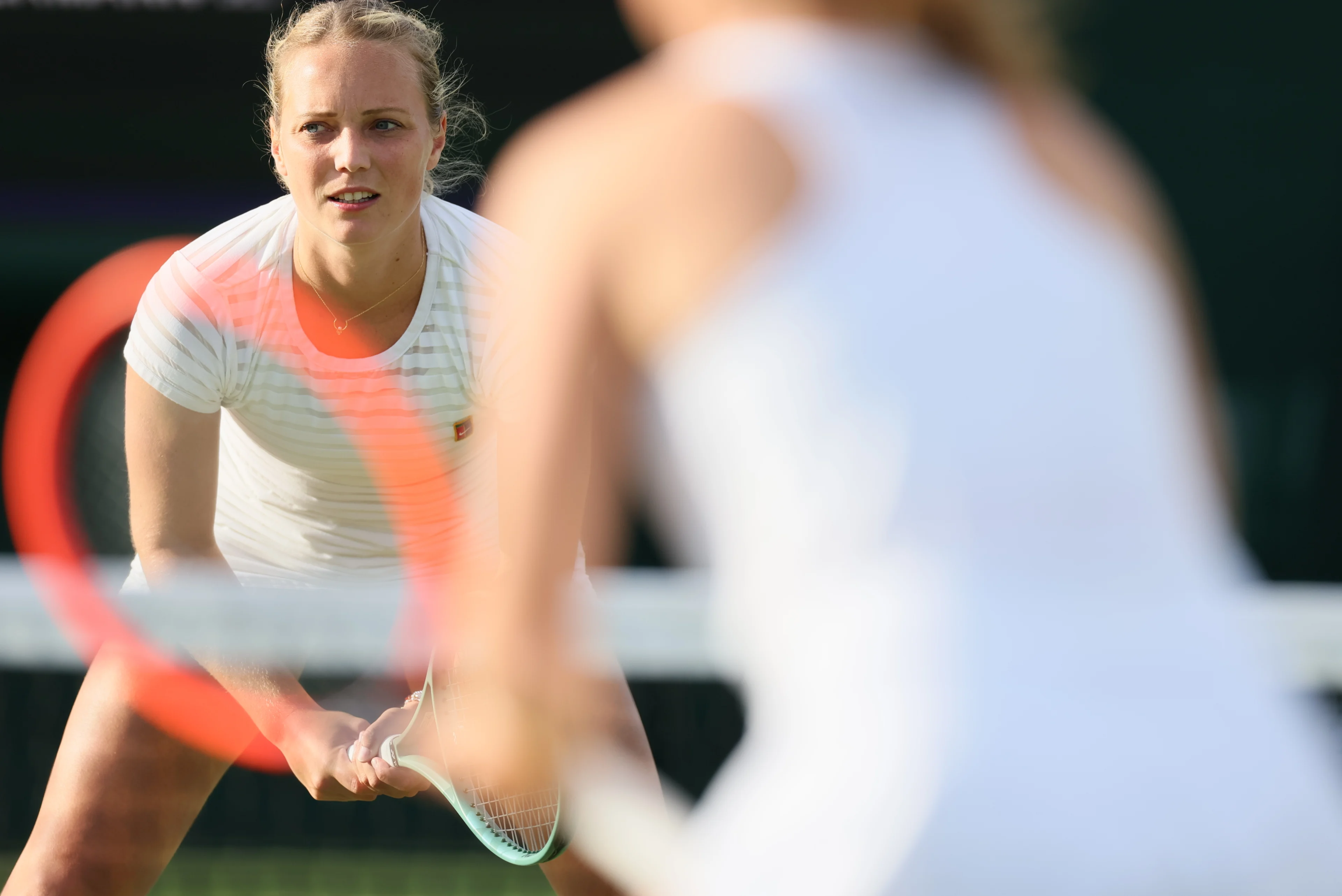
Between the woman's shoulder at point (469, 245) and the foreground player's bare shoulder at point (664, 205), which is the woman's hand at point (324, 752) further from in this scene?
the foreground player's bare shoulder at point (664, 205)

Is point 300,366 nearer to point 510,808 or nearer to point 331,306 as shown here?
point 331,306

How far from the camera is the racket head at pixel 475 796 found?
253cm

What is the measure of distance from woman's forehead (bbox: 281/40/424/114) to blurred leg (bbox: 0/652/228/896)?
0.95m

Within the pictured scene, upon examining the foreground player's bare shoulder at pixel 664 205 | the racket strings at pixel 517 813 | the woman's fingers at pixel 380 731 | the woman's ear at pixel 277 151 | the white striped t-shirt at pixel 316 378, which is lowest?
the racket strings at pixel 517 813

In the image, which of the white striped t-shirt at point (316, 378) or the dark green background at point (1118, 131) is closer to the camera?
the white striped t-shirt at point (316, 378)

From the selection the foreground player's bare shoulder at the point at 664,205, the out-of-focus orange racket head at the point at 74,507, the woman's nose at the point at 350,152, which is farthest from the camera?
the out-of-focus orange racket head at the point at 74,507

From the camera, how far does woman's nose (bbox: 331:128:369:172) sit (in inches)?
93.4

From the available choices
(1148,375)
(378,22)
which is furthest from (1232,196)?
(1148,375)

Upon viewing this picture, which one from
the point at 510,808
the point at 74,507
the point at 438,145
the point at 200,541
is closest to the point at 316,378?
the point at 200,541

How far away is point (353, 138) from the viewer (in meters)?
2.40

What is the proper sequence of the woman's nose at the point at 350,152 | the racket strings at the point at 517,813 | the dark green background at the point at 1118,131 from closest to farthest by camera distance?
the woman's nose at the point at 350,152 < the racket strings at the point at 517,813 < the dark green background at the point at 1118,131

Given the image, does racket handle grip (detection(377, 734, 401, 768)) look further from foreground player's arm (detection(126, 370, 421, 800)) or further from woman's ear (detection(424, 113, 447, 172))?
woman's ear (detection(424, 113, 447, 172))

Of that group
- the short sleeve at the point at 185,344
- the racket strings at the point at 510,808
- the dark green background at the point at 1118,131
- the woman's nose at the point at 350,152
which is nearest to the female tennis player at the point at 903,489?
the woman's nose at the point at 350,152

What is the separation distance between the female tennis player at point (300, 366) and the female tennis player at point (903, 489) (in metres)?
1.53
